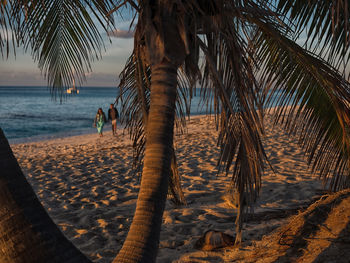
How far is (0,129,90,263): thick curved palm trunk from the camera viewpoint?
1433mm

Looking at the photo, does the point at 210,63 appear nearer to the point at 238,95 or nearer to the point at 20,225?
the point at 238,95

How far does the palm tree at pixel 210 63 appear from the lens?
220cm

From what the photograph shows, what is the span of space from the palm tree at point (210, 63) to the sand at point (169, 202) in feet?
2.69

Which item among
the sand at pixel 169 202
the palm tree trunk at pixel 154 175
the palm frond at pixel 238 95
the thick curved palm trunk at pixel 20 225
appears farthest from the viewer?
the sand at pixel 169 202

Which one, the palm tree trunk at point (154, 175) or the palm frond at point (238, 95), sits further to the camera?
the palm frond at point (238, 95)

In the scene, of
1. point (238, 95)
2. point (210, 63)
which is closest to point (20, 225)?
→ point (210, 63)

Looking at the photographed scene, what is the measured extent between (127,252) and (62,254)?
0.54 metres

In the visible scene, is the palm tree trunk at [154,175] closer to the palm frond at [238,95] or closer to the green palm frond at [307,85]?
the palm frond at [238,95]

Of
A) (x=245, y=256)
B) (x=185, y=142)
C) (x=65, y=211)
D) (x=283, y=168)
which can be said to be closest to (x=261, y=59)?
(x=245, y=256)

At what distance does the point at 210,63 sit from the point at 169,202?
10.7 ft

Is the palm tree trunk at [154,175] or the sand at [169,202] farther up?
the palm tree trunk at [154,175]

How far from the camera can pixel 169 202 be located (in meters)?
5.12

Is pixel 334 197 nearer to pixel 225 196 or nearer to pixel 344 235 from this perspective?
pixel 344 235

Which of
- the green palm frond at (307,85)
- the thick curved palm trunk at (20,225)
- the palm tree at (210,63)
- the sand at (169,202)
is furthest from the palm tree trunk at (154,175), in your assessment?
the sand at (169,202)
